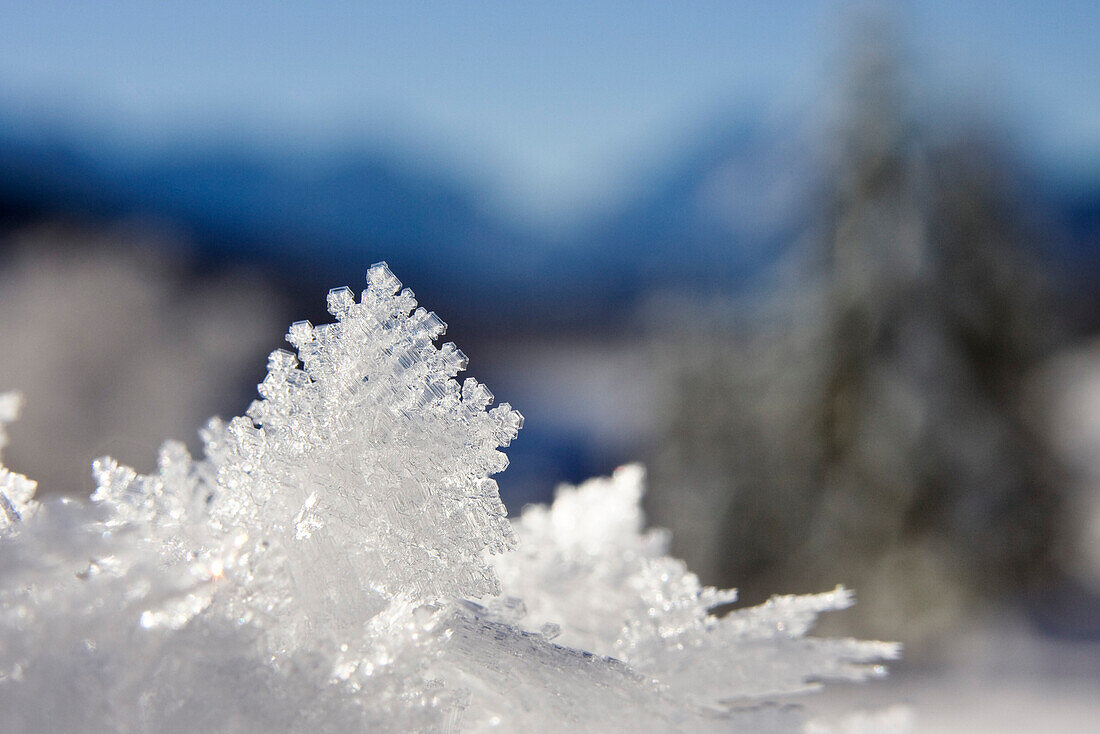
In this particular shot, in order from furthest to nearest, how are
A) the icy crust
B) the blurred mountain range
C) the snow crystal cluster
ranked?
the blurred mountain range < the icy crust < the snow crystal cluster

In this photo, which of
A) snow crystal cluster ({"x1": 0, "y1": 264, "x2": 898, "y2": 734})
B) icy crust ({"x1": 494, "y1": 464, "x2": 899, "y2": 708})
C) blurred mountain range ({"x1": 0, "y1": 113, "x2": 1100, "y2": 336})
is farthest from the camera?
blurred mountain range ({"x1": 0, "y1": 113, "x2": 1100, "y2": 336})

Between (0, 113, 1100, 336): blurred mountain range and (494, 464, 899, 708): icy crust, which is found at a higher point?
(0, 113, 1100, 336): blurred mountain range

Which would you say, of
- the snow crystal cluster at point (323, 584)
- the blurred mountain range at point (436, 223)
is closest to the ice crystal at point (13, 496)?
the snow crystal cluster at point (323, 584)

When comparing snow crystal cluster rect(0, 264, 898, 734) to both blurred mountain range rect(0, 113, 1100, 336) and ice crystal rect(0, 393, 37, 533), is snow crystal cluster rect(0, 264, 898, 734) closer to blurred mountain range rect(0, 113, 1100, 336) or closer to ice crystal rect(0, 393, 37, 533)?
ice crystal rect(0, 393, 37, 533)

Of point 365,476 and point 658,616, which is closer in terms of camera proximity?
point 365,476

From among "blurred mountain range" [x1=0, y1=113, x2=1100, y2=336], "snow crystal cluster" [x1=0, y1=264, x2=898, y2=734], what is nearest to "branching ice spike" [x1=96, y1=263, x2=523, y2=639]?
"snow crystal cluster" [x1=0, y1=264, x2=898, y2=734]

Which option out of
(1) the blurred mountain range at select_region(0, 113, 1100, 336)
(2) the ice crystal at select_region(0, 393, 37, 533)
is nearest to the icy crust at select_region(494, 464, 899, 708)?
(2) the ice crystal at select_region(0, 393, 37, 533)

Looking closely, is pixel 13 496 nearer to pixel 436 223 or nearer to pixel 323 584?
pixel 323 584

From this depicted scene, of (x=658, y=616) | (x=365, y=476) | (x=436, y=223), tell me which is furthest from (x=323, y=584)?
(x=436, y=223)

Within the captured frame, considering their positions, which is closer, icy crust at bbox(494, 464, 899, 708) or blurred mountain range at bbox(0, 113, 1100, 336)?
icy crust at bbox(494, 464, 899, 708)
